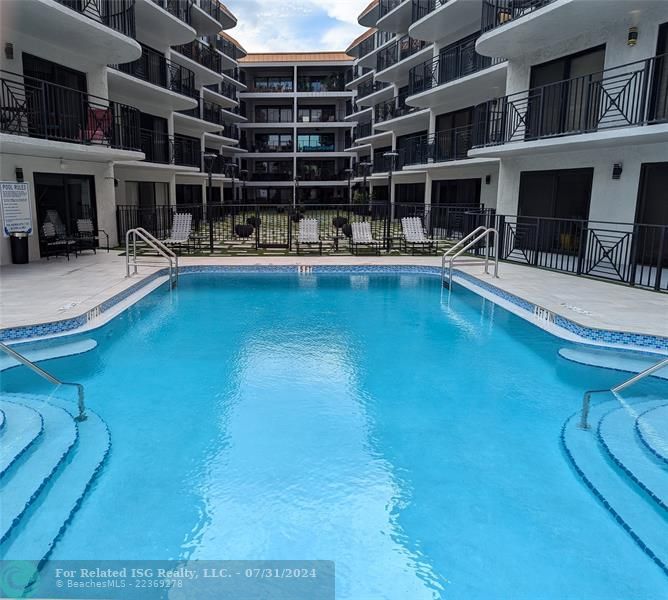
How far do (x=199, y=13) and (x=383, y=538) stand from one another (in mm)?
28735

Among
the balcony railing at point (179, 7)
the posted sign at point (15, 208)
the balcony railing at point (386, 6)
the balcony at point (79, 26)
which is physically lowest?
the posted sign at point (15, 208)

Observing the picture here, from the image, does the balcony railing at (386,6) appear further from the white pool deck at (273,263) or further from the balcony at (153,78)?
the white pool deck at (273,263)

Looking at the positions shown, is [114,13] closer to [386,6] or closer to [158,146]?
[158,146]

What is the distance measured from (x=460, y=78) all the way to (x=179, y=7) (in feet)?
42.0

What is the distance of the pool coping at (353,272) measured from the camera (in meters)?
6.94

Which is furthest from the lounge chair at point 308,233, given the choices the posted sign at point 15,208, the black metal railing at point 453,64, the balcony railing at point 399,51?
the balcony railing at point 399,51

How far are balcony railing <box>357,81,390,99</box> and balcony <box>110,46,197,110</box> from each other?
16.2 m

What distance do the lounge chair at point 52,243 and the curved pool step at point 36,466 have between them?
30.2 feet

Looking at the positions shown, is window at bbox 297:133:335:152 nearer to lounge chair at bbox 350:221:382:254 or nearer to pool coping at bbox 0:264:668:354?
lounge chair at bbox 350:221:382:254

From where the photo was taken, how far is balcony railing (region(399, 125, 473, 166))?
20.7m

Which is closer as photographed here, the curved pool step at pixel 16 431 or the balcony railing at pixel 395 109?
the curved pool step at pixel 16 431

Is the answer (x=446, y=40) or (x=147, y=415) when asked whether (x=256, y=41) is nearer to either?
(x=446, y=40)

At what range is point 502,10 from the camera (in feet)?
50.1

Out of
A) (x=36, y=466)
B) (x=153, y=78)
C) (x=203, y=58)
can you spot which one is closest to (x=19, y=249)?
(x=36, y=466)
